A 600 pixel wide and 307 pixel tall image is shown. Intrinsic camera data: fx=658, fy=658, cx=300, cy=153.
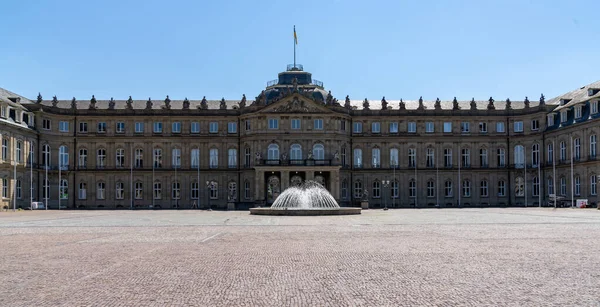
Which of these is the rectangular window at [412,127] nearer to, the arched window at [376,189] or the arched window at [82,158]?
the arched window at [376,189]

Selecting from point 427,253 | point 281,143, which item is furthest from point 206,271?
point 281,143

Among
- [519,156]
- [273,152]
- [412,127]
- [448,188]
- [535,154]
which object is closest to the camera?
[273,152]

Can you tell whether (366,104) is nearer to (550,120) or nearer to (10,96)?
(550,120)

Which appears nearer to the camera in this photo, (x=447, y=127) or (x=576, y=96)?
(x=576, y=96)

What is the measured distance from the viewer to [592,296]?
13.6 metres

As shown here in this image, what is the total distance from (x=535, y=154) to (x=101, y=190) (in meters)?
59.5

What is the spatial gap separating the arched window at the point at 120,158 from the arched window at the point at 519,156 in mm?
54360

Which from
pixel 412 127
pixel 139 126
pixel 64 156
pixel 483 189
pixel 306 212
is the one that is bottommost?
pixel 306 212

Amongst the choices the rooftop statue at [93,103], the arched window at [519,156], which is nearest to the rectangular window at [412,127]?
the arched window at [519,156]

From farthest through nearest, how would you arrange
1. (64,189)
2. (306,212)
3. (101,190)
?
(101,190) → (64,189) → (306,212)

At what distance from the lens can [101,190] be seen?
90.4m

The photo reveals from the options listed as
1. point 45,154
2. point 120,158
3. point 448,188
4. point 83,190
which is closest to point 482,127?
point 448,188

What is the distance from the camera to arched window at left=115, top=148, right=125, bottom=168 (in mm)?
91075

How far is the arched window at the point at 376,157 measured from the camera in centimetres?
9144
